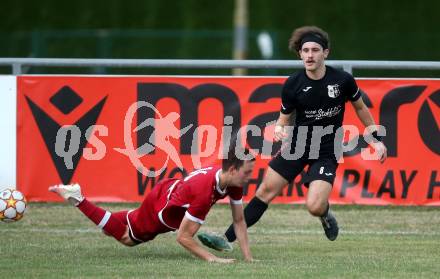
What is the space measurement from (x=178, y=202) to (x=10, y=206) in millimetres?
1864

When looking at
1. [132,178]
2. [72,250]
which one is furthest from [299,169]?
[132,178]

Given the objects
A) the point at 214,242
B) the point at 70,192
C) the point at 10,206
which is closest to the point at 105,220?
the point at 70,192

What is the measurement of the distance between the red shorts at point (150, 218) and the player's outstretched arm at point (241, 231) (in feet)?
1.91

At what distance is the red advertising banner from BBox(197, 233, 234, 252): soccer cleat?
2.89m

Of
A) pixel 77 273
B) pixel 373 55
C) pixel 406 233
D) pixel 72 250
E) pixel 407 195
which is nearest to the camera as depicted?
pixel 77 273

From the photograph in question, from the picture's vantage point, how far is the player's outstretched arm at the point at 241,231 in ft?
27.6

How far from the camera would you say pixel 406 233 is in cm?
1027

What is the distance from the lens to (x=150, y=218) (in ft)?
28.5

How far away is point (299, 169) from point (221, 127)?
8.10 feet

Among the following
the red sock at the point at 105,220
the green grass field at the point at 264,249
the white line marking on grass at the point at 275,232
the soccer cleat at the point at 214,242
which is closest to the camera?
the green grass field at the point at 264,249

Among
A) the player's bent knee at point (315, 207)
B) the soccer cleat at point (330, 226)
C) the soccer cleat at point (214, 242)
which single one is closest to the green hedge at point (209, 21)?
the soccer cleat at point (330, 226)

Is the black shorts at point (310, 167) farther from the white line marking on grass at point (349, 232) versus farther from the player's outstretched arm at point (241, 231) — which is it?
the white line marking on grass at point (349, 232)

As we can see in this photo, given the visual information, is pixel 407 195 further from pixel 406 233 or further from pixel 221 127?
pixel 221 127
